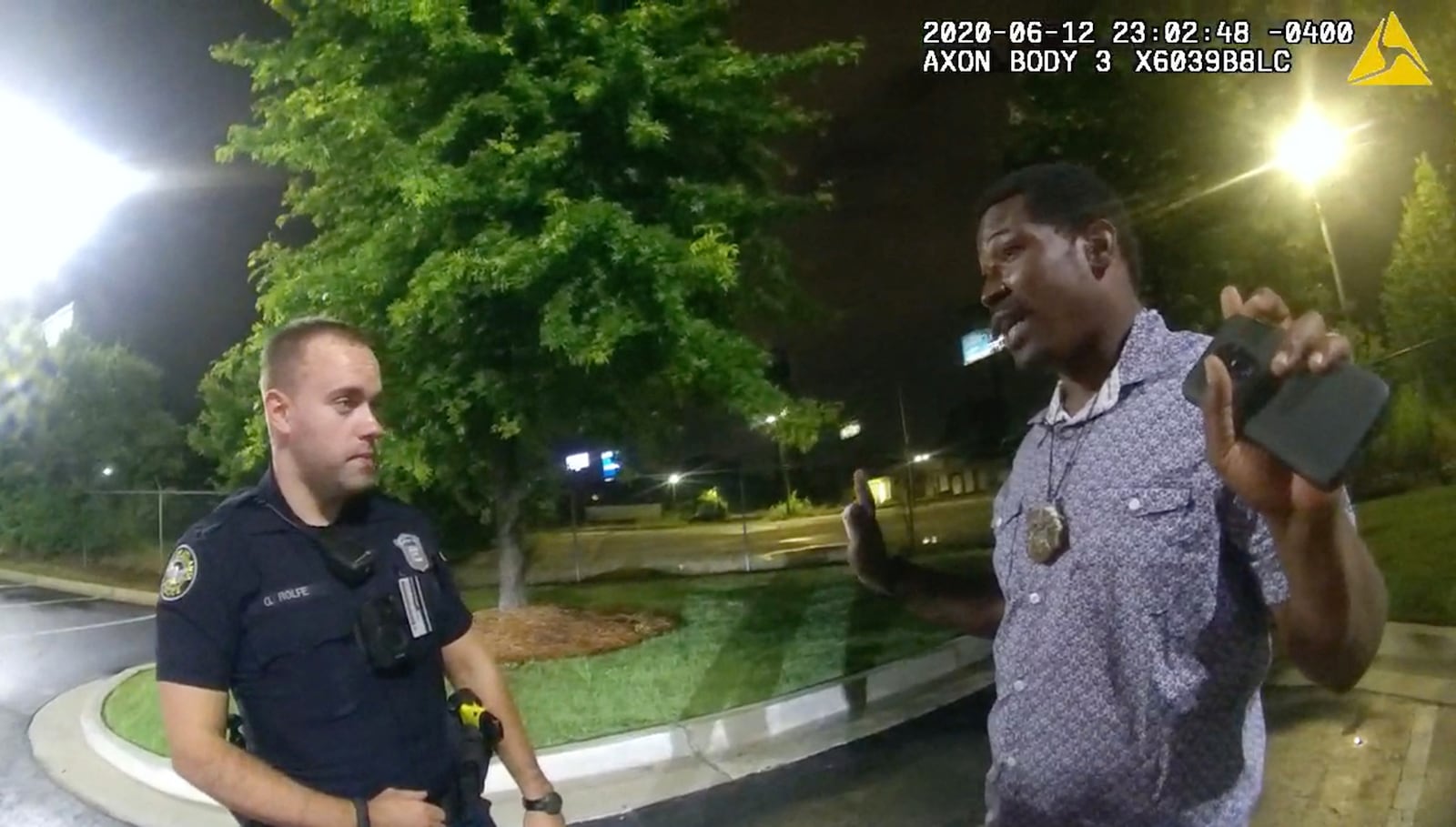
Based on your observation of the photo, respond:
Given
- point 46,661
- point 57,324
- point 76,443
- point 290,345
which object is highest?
point 57,324

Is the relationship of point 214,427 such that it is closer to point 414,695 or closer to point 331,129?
point 331,129

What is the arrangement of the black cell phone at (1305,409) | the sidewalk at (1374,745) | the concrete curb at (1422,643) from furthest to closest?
1. the concrete curb at (1422,643)
2. the sidewalk at (1374,745)
3. the black cell phone at (1305,409)

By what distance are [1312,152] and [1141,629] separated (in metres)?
11.4

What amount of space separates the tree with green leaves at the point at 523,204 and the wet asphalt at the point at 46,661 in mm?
2459

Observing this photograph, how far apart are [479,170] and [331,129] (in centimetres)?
114

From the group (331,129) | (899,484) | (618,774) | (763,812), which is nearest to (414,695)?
(763,812)

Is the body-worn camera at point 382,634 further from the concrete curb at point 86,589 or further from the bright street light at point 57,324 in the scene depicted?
the bright street light at point 57,324

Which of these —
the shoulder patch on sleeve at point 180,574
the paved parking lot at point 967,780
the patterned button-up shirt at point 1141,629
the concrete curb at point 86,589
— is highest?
the concrete curb at point 86,589

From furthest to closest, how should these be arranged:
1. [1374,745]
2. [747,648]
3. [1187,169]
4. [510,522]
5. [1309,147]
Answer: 1. [1187,169]
2. [1309,147]
3. [510,522]
4. [747,648]
5. [1374,745]

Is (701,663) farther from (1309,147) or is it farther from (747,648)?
(1309,147)

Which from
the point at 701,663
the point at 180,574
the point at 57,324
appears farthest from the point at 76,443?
the point at 180,574

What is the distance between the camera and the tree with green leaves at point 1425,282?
39.2ft

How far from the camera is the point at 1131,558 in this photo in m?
1.48

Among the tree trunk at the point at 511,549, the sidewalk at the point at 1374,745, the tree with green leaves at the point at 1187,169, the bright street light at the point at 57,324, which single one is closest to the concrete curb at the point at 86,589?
the bright street light at the point at 57,324
